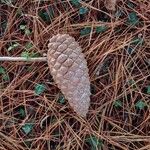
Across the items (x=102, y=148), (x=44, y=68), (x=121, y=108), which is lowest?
(x=102, y=148)

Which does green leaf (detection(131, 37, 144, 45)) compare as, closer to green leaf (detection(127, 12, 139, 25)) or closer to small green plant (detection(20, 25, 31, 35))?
green leaf (detection(127, 12, 139, 25))

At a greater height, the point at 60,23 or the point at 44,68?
the point at 60,23

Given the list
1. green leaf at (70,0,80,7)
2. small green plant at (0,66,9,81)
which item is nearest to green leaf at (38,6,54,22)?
green leaf at (70,0,80,7)

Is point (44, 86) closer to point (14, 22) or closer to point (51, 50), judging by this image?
point (51, 50)

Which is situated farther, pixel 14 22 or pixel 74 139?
pixel 14 22

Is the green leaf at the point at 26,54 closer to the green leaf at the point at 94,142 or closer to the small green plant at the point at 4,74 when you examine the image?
the small green plant at the point at 4,74

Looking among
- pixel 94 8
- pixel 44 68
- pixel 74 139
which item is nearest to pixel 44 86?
pixel 44 68

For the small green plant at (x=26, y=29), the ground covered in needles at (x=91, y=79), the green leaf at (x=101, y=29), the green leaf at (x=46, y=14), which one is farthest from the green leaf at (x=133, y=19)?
the small green plant at (x=26, y=29)
